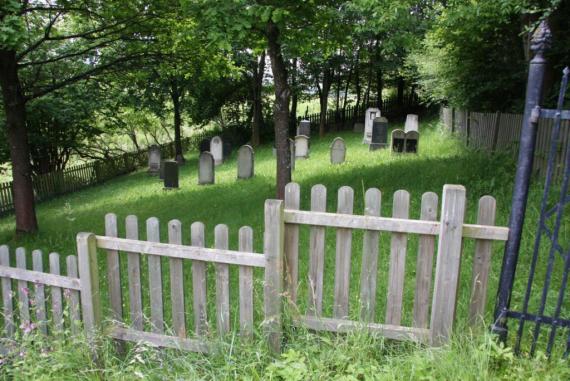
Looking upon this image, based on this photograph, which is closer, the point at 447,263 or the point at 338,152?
the point at 447,263

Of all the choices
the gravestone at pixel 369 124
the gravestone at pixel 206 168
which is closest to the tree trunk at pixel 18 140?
the gravestone at pixel 206 168

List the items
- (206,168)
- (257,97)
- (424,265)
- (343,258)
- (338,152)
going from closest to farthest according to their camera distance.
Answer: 1. (424,265)
2. (343,258)
3. (206,168)
4. (338,152)
5. (257,97)

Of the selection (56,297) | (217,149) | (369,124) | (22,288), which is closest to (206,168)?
(217,149)

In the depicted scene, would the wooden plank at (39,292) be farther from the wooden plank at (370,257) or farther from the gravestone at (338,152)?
the gravestone at (338,152)

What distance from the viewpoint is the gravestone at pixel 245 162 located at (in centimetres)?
1385

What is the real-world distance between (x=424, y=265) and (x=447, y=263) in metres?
0.18

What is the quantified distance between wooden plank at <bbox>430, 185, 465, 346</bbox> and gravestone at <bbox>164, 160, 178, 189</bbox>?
12.2 metres

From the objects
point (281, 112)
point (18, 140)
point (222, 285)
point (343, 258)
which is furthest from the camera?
point (18, 140)

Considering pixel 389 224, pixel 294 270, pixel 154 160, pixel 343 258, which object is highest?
pixel 389 224

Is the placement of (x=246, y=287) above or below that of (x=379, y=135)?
above

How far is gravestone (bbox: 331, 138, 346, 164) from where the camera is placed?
47.3 feet

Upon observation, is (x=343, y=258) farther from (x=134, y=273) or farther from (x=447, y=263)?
(x=134, y=273)

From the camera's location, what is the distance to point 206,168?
1434 cm

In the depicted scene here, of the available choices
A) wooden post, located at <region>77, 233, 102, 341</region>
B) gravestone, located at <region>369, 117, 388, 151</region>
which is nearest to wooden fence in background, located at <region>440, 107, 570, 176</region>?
gravestone, located at <region>369, 117, 388, 151</region>
